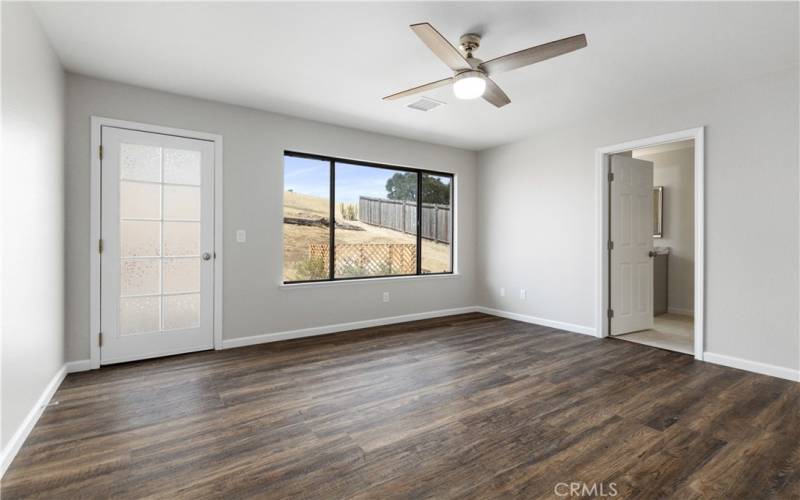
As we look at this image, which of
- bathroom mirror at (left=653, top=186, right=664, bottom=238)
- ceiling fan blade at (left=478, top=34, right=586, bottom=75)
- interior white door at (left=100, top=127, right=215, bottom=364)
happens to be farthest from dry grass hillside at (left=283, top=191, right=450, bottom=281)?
bathroom mirror at (left=653, top=186, right=664, bottom=238)

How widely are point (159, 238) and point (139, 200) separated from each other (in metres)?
0.37

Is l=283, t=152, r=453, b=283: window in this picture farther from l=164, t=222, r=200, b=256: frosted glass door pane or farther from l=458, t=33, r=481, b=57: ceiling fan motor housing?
l=458, t=33, r=481, b=57: ceiling fan motor housing

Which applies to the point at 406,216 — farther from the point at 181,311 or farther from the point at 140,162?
the point at 140,162

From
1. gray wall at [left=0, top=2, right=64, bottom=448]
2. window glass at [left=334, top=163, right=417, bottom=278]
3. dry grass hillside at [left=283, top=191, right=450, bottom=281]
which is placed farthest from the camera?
window glass at [left=334, top=163, right=417, bottom=278]

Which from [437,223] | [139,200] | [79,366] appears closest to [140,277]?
[139,200]

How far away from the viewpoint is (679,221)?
571 cm

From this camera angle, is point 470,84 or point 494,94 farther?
point 494,94

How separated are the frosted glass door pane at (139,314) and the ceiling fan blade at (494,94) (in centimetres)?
337

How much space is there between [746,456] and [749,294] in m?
1.90

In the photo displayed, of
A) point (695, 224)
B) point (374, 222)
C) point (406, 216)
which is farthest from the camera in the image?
point (406, 216)

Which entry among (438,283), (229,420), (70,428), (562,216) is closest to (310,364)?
(229,420)

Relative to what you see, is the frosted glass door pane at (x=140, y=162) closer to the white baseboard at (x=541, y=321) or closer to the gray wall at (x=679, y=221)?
the white baseboard at (x=541, y=321)

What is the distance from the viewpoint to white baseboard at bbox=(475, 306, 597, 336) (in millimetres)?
4490

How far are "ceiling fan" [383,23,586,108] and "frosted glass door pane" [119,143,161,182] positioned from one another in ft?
7.96
